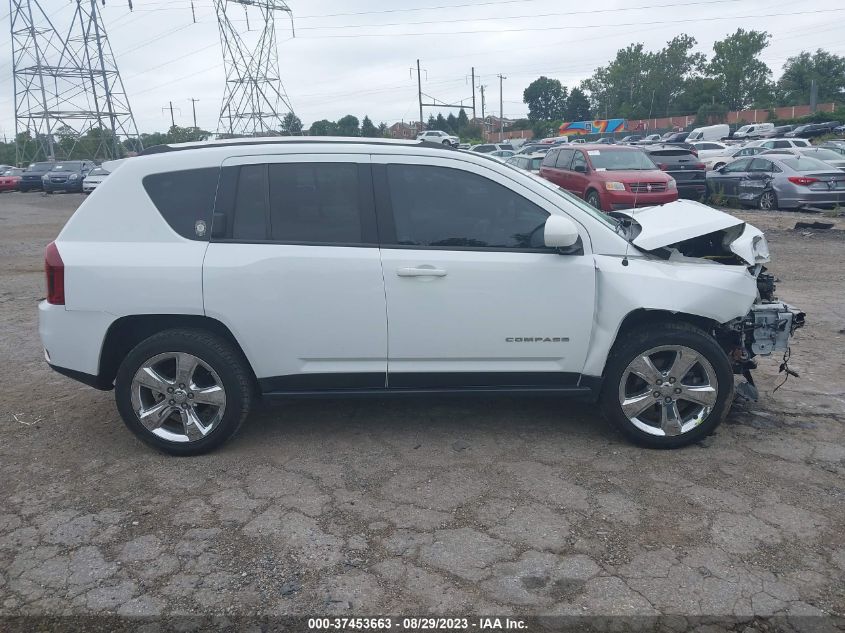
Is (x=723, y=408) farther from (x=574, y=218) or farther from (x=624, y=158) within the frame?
(x=624, y=158)

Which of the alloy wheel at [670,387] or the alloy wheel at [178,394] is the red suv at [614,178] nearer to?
the alloy wheel at [670,387]

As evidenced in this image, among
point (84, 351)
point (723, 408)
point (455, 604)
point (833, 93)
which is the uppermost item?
point (833, 93)

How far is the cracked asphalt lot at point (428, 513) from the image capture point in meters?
3.00

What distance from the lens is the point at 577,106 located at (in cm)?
10712

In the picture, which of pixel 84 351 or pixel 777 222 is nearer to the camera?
pixel 84 351

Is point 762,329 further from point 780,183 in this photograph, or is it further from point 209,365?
point 780,183

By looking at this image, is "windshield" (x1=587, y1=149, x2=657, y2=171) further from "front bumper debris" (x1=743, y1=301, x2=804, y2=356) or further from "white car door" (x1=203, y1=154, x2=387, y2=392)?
"white car door" (x1=203, y1=154, x2=387, y2=392)

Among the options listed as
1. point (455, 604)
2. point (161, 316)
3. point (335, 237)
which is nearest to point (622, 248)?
point (335, 237)

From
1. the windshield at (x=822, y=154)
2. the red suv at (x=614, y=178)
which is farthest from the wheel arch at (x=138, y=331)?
the windshield at (x=822, y=154)

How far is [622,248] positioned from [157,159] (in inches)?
112

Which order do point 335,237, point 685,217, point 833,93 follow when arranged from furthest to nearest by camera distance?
1. point 833,93
2. point 685,217
3. point 335,237

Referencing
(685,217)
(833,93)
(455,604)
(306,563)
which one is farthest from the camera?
(833,93)

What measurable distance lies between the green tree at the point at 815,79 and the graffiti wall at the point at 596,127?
78.4 feet

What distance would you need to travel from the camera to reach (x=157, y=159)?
14.2 feet
